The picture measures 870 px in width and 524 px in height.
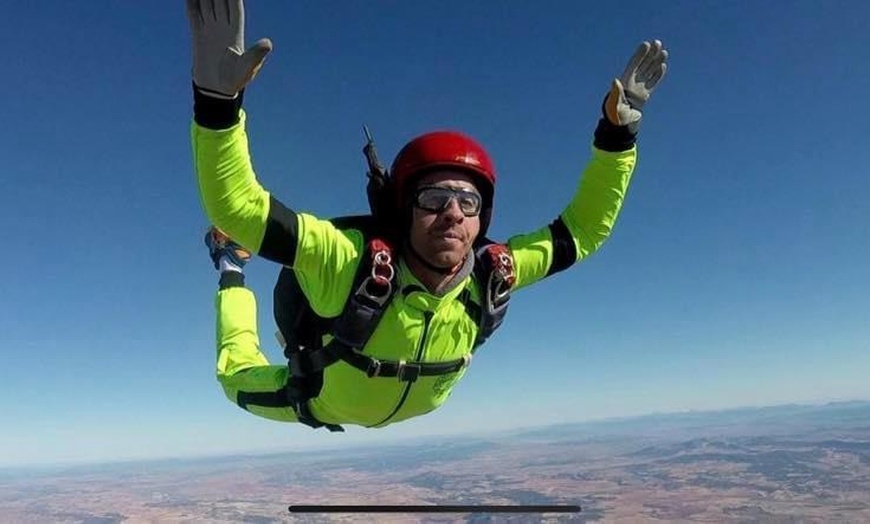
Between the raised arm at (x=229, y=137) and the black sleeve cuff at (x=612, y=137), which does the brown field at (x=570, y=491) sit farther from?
the raised arm at (x=229, y=137)

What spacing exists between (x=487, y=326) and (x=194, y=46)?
178cm

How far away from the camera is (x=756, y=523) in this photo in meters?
92.6

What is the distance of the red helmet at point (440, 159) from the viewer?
2582mm

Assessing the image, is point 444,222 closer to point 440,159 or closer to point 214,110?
point 440,159

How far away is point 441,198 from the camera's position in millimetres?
2549

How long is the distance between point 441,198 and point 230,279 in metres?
1.91

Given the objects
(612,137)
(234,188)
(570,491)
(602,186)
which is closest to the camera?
(234,188)

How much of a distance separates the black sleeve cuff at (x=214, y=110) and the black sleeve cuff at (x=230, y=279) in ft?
6.64

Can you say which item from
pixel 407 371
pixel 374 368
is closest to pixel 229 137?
pixel 374 368

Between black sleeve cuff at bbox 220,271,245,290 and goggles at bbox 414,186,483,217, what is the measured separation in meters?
1.78

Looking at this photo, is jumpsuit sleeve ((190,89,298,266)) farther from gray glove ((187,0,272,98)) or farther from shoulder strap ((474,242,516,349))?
shoulder strap ((474,242,516,349))

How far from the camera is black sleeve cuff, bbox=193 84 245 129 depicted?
76.0 inches

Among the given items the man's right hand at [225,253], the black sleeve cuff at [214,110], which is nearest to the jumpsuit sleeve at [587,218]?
the black sleeve cuff at [214,110]

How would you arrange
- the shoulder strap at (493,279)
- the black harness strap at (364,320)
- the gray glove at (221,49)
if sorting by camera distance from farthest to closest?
the shoulder strap at (493,279)
the black harness strap at (364,320)
the gray glove at (221,49)
